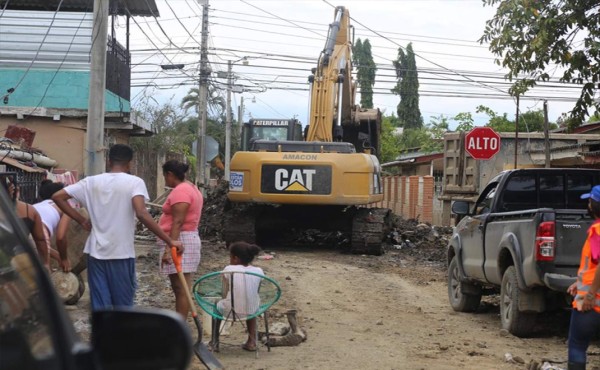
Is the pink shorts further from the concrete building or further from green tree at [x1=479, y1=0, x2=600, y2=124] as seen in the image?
the concrete building

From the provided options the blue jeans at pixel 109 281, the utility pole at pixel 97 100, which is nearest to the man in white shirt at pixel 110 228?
the blue jeans at pixel 109 281

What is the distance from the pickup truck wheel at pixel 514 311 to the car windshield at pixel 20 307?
24.1 ft

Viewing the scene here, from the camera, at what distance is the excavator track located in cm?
1741

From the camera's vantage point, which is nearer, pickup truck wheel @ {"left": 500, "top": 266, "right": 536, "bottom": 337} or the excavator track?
pickup truck wheel @ {"left": 500, "top": 266, "right": 536, "bottom": 337}

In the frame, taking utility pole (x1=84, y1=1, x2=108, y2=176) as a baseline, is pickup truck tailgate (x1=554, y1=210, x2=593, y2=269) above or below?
below

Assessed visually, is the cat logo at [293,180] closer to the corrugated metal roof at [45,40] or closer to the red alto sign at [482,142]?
the red alto sign at [482,142]

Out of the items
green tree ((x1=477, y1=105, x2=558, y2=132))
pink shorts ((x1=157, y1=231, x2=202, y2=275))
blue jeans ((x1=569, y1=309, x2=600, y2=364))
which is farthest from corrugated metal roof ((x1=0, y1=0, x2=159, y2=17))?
green tree ((x1=477, y1=105, x2=558, y2=132))

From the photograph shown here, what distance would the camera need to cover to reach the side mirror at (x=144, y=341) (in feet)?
6.56

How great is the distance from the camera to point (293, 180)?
1709 centimetres

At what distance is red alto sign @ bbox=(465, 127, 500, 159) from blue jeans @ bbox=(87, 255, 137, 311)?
1162 cm

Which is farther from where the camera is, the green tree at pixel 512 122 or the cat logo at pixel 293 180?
the green tree at pixel 512 122


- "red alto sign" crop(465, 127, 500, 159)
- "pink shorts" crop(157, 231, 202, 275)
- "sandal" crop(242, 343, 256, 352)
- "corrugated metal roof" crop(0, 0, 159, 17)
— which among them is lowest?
"sandal" crop(242, 343, 256, 352)

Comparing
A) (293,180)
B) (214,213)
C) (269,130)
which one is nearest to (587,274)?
(293,180)

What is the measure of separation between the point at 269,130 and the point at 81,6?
538cm
